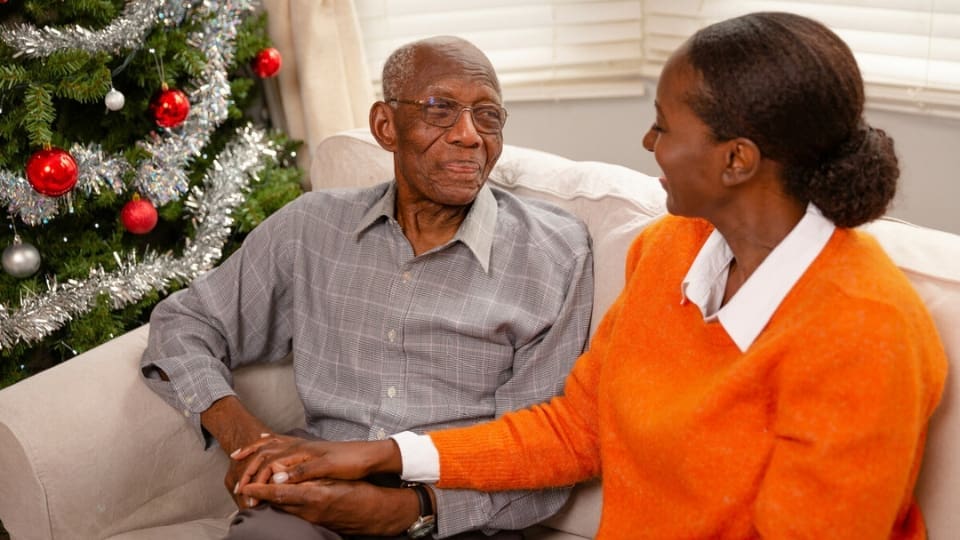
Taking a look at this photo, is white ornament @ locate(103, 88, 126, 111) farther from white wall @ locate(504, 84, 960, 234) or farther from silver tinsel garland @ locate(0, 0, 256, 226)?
white wall @ locate(504, 84, 960, 234)

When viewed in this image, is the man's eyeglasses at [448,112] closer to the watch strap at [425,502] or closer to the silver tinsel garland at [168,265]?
the watch strap at [425,502]

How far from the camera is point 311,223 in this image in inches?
72.7

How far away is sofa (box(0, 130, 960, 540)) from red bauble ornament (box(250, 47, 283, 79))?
0.97 metres

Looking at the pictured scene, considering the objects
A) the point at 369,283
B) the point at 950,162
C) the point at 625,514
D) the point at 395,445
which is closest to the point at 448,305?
the point at 369,283

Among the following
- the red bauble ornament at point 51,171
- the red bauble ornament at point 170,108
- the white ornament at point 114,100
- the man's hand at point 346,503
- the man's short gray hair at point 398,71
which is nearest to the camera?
the man's hand at point 346,503

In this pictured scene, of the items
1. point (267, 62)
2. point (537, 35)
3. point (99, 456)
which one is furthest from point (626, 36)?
point (99, 456)

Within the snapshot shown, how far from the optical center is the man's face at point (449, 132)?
5.48 feet

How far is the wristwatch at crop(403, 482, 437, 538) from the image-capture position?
→ 1531 mm

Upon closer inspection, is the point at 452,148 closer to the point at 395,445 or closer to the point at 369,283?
the point at 369,283

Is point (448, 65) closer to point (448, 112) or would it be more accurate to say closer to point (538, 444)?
point (448, 112)

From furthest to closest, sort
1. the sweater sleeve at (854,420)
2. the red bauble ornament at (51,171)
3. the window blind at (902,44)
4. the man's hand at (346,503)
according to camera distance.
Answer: the red bauble ornament at (51,171) → the window blind at (902,44) → the man's hand at (346,503) → the sweater sleeve at (854,420)

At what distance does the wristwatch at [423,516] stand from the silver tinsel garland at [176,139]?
1.22 metres

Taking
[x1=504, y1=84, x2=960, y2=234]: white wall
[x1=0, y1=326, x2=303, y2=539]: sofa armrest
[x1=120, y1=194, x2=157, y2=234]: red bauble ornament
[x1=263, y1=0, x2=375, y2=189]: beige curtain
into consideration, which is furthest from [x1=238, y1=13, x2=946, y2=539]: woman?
[x1=263, y1=0, x2=375, y2=189]: beige curtain

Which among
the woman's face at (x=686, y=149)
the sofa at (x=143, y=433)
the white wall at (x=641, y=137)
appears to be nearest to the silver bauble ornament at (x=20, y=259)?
the sofa at (x=143, y=433)
